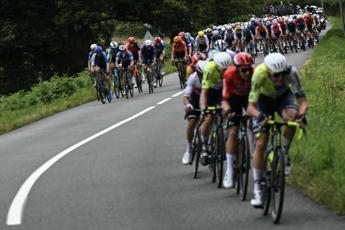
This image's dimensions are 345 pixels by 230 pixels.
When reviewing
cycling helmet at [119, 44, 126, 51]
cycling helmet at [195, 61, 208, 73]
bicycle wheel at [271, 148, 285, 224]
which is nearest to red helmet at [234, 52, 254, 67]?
bicycle wheel at [271, 148, 285, 224]

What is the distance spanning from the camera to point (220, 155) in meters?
11.0

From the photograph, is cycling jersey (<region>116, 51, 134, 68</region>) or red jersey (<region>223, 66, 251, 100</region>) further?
cycling jersey (<region>116, 51, 134, 68</region>)

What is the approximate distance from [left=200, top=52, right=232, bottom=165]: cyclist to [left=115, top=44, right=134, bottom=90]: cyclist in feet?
51.0

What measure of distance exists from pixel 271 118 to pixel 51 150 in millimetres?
8980

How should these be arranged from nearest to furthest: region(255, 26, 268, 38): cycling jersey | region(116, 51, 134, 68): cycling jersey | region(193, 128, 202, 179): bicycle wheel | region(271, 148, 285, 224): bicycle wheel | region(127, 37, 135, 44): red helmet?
1. region(271, 148, 285, 224): bicycle wheel
2. region(193, 128, 202, 179): bicycle wheel
3. region(116, 51, 134, 68): cycling jersey
4. region(127, 37, 135, 44): red helmet
5. region(255, 26, 268, 38): cycling jersey

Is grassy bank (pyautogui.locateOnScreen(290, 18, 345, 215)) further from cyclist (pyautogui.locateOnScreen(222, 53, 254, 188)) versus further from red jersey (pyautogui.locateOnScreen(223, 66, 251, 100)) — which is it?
red jersey (pyautogui.locateOnScreen(223, 66, 251, 100))

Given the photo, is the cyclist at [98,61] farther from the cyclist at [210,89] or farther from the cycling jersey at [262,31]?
the cycling jersey at [262,31]

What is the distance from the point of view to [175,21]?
5400cm

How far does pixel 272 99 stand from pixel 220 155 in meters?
2.02

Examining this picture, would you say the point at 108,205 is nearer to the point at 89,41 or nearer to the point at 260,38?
the point at 260,38

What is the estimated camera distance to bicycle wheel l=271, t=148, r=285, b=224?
8227 millimetres

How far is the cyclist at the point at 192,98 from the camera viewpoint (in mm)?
12203

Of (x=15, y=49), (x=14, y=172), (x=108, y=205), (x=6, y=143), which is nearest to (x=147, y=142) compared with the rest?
(x=14, y=172)

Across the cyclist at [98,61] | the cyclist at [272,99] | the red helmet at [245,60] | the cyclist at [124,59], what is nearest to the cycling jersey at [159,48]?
the cyclist at [124,59]
